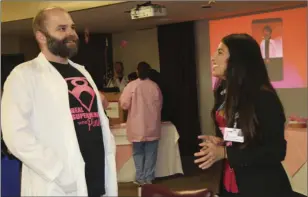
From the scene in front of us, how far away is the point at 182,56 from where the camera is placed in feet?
24.0

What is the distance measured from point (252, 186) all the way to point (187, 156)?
5.35 m

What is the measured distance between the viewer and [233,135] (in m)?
1.81

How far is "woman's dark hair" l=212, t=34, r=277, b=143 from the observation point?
5.79 ft

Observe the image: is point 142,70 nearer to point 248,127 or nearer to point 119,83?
point 119,83

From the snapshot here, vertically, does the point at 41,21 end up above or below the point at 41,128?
above

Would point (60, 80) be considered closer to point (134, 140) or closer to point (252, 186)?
point (252, 186)

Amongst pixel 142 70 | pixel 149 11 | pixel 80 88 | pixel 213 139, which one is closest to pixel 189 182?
pixel 142 70

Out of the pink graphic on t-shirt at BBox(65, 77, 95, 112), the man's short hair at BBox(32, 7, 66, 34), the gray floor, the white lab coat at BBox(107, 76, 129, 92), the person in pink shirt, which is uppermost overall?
the man's short hair at BBox(32, 7, 66, 34)

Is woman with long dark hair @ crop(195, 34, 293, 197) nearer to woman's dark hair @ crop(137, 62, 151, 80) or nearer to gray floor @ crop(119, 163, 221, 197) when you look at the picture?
gray floor @ crop(119, 163, 221, 197)

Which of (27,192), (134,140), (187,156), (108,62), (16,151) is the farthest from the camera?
(108,62)

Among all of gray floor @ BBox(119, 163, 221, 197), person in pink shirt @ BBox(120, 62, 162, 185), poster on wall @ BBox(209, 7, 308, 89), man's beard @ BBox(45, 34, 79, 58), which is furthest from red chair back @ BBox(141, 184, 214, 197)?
poster on wall @ BBox(209, 7, 308, 89)

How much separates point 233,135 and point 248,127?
81 mm

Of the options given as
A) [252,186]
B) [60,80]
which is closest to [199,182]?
[252,186]

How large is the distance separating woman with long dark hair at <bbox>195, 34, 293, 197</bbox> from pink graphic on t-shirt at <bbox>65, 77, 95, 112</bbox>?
470mm
